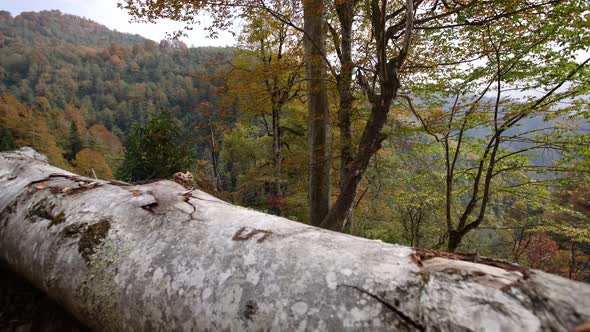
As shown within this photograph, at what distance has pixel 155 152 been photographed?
39.1 feet

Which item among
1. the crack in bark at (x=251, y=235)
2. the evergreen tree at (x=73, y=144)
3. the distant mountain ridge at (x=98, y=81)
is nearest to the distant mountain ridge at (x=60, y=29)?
the distant mountain ridge at (x=98, y=81)

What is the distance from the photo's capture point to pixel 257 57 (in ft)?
37.3

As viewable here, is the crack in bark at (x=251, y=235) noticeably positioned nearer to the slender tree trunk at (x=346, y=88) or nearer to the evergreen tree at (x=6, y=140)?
the slender tree trunk at (x=346, y=88)

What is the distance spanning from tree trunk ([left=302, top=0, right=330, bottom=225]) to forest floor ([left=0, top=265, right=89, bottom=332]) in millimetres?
3708

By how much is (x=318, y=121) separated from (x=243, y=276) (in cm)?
421

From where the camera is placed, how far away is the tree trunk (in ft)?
15.2

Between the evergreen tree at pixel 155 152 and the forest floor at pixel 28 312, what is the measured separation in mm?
10503

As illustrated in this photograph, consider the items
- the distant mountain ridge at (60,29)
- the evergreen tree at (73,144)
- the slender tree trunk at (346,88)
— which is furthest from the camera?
the distant mountain ridge at (60,29)

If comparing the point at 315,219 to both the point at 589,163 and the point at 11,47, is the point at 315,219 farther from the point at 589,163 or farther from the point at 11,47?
the point at 11,47

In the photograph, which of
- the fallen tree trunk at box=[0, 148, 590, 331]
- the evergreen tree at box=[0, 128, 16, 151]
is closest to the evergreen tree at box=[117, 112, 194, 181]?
the fallen tree trunk at box=[0, 148, 590, 331]

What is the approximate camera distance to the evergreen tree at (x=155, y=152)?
38.7 feet

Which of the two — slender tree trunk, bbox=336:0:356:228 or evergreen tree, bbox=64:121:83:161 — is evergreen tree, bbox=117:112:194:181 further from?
evergreen tree, bbox=64:121:83:161

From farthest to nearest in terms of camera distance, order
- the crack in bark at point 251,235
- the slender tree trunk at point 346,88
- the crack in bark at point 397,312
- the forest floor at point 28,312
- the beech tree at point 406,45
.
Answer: the slender tree trunk at point 346,88 → the beech tree at point 406,45 → the forest floor at point 28,312 → the crack in bark at point 251,235 → the crack in bark at point 397,312

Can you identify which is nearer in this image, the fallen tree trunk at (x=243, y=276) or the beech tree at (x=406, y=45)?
the fallen tree trunk at (x=243, y=276)
